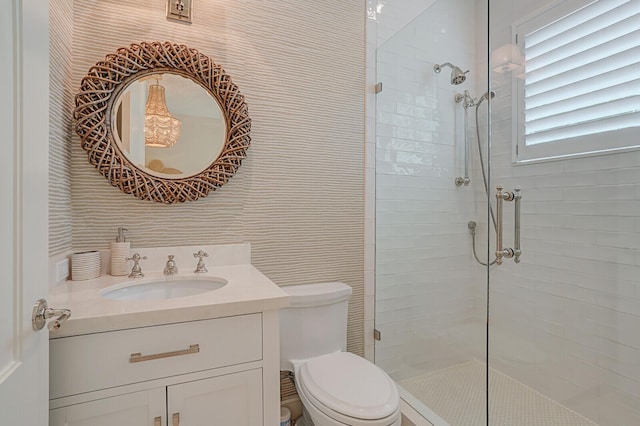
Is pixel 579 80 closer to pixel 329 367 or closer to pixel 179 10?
pixel 329 367

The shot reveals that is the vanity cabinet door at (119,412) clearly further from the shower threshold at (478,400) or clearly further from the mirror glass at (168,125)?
the shower threshold at (478,400)

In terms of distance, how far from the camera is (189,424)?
0.99 m

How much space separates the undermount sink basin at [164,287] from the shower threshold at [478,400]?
117 centimetres

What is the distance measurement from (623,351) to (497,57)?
1487 millimetres

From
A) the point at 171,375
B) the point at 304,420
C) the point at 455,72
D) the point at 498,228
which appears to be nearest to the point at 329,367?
the point at 304,420

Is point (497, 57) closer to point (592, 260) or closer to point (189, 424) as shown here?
point (592, 260)

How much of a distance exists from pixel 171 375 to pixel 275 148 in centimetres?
109

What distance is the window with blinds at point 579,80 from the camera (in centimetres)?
142

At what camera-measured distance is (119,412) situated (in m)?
0.92

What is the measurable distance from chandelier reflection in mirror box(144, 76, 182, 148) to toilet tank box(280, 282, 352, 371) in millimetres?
892

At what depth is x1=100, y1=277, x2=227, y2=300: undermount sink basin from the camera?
4.14 ft

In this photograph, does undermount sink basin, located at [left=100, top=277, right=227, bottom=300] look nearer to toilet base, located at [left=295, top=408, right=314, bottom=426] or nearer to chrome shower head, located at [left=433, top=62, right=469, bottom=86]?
toilet base, located at [left=295, top=408, right=314, bottom=426]

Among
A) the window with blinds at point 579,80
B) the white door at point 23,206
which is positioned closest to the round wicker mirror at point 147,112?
the white door at point 23,206

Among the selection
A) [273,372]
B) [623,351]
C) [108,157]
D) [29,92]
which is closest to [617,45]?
[623,351]
